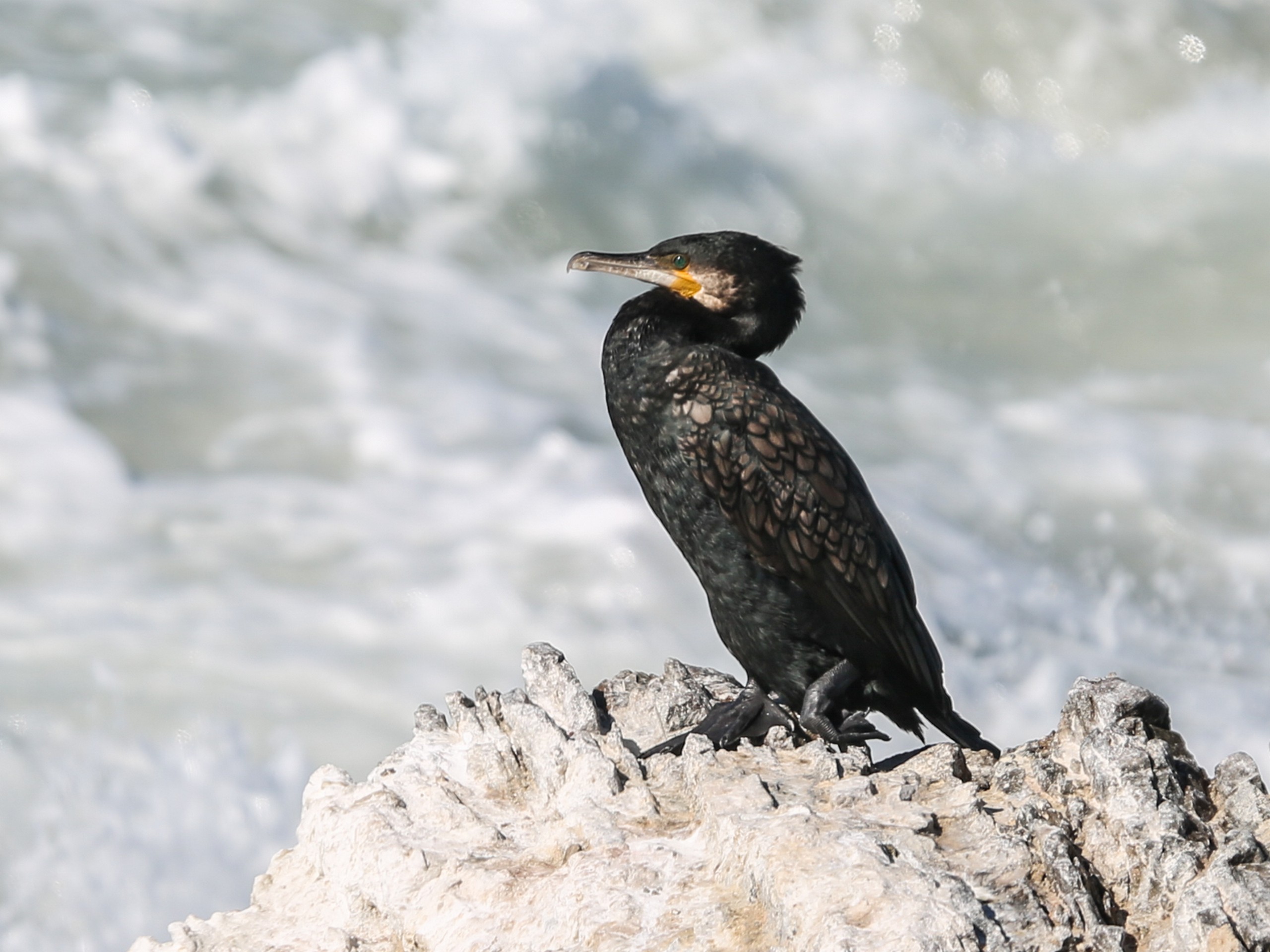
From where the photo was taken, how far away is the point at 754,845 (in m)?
3.44

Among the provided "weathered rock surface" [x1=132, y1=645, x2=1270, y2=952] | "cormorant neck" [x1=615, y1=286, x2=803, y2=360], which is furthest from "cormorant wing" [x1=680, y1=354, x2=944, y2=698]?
"weathered rock surface" [x1=132, y1=645, x2=1270, y2=952]

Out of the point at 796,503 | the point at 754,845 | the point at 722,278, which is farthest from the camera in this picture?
Answer: the point at 722,278

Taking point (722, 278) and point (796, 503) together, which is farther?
point (722, 278)

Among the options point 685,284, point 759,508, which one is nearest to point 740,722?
point 759,508

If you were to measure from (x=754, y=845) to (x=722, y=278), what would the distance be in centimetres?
225

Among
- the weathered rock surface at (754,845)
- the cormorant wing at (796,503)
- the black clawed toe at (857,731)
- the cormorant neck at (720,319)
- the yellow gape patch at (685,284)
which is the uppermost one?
the yellow gape patch at (685,284)

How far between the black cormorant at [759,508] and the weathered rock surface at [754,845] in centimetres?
41

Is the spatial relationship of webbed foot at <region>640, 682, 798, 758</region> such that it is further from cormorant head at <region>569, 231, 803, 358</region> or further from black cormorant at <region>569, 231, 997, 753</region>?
cormorant head at <region>569, 231, 803, 358</region>

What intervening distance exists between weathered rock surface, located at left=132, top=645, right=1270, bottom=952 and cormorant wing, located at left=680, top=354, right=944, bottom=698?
586mm

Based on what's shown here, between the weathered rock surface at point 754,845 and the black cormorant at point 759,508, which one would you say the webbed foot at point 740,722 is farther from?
the weathered rock surface at point 754,845

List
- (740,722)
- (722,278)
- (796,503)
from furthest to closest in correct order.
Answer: (722,278) < (796,503) < (740,722)

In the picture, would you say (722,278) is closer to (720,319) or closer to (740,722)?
(720,319)

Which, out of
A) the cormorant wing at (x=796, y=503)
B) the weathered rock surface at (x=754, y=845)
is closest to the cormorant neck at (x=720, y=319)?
the cormorant wing at (x=796, y=503)

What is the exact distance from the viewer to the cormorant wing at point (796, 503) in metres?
4.67
